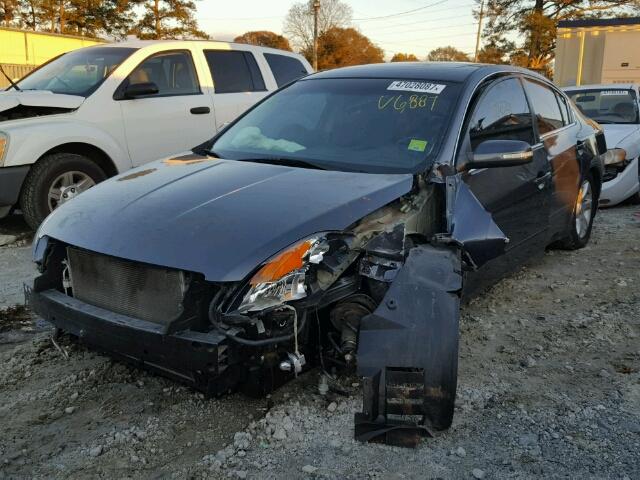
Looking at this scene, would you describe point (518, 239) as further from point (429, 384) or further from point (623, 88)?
point (623, 88)

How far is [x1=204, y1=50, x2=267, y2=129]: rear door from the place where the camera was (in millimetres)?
7152

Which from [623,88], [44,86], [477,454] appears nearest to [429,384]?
[477,454]

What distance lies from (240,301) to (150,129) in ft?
14.8

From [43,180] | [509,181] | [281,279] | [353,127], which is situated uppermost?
[353,127]

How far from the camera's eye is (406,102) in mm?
3809

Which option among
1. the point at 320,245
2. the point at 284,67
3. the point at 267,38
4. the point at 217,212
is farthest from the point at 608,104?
the point at 267,38

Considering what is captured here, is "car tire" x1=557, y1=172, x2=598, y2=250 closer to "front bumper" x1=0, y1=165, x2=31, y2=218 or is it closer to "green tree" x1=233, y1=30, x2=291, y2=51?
"front bumper" x1=0, y1=165, x2=31, y2=218

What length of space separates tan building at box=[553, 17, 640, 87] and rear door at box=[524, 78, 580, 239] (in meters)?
12.1

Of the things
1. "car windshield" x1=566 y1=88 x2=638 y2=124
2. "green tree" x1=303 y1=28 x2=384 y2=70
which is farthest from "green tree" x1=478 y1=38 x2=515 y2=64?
"car windshield" x1=566 y1=88 x2=638 y2=124

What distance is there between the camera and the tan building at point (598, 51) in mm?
15656

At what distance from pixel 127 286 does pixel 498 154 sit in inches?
84.2

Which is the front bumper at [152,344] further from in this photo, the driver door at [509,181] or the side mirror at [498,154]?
the side mirror at [498,154]

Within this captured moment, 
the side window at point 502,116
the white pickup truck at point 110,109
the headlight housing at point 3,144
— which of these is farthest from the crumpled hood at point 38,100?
the side window at point 502,116

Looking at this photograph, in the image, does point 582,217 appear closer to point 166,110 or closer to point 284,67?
point 284,67
